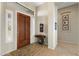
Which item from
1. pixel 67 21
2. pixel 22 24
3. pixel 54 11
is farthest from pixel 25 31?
pixel 67 21

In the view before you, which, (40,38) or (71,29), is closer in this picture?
(40,38)

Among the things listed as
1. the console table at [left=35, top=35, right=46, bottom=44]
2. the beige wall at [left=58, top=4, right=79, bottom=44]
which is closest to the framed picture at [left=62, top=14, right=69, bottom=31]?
the beige wall at [left=58, top=4, right=79, bottom=44]

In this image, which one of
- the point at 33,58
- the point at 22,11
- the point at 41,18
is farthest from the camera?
the point at 41,18

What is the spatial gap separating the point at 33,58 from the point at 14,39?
1.19 m

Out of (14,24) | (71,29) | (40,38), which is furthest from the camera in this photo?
(71,29)

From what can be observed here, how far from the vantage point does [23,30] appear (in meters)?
2.88

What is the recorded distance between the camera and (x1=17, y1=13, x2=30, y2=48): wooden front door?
2807 mm

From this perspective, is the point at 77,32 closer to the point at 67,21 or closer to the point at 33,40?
the point at 67,21

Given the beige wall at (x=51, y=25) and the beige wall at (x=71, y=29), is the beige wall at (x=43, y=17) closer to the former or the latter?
the beige wall at (x=51, y=25)

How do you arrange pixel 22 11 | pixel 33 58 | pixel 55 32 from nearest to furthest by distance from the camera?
pixel 33 58, pixel 22 11, pixel 55 32

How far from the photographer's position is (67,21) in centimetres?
304

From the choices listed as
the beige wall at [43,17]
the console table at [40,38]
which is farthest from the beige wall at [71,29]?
the console table at [40,38]

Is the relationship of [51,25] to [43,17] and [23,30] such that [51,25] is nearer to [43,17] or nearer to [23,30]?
[43,17]

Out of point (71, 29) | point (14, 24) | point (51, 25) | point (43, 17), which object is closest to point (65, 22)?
point (71, 29)
